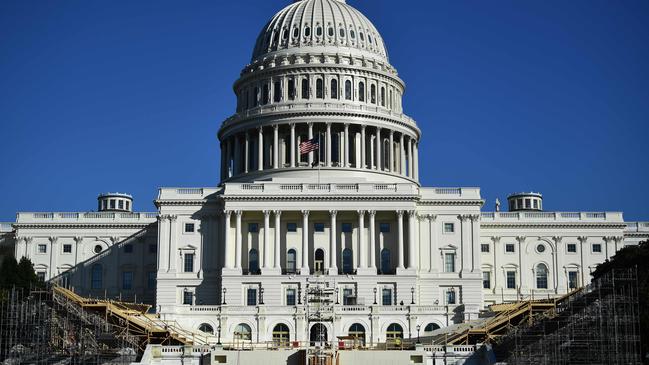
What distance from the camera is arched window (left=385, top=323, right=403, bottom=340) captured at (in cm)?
11312

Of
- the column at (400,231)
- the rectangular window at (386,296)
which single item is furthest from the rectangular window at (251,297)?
the column at (400,231)

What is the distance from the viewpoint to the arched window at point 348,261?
422 ft

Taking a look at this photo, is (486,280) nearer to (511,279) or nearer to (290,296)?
(511,279)

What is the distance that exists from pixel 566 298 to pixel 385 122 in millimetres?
52053

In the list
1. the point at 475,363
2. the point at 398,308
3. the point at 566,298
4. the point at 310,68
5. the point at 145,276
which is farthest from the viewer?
the point at 310,68

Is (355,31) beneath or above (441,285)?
above

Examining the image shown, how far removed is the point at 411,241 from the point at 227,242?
19.2m

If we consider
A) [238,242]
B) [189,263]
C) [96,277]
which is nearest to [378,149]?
[238,242]

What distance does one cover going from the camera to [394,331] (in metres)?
113

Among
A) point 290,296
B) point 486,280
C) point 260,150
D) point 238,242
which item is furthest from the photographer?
point 260,150

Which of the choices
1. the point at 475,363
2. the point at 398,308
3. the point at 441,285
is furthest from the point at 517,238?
the point at 475,363

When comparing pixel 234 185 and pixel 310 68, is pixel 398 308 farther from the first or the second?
pixel 310 68

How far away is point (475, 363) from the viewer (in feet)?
302

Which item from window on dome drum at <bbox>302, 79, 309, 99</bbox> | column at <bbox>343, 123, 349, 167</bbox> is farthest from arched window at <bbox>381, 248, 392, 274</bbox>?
window on dome drum at <bbox>302, 79, 309, 99</bbox>
